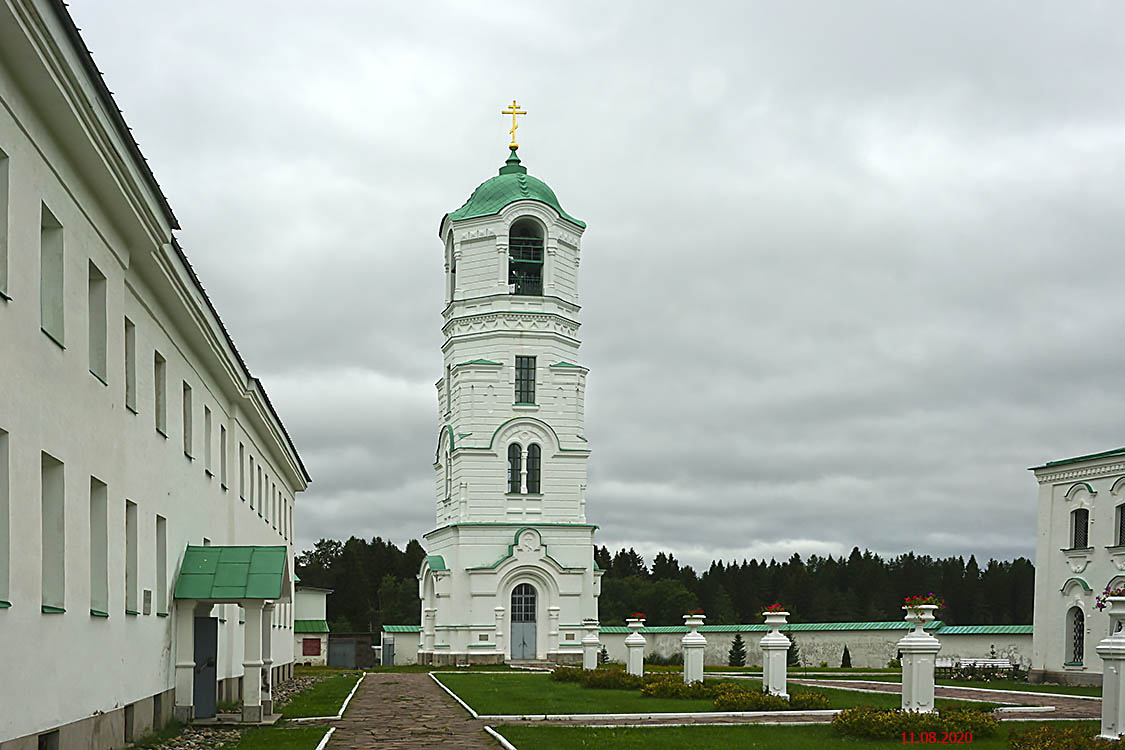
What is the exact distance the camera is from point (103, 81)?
11.8 m

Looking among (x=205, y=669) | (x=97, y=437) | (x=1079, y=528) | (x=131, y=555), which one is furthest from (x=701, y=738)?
(x=1079, y=528)

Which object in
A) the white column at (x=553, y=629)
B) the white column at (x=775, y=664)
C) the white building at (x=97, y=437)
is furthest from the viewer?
the white column at (x=553, y=629)

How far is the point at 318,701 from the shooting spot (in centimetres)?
2606

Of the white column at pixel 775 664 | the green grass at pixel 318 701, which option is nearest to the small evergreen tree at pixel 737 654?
the green grass at pixel 318 701

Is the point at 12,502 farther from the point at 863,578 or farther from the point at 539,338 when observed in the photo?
the point at 863,578

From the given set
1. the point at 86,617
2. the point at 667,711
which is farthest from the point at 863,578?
the point at 86,617

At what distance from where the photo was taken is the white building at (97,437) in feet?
35.1

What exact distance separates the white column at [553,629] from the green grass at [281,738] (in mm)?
33348

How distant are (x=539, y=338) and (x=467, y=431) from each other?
5019mm

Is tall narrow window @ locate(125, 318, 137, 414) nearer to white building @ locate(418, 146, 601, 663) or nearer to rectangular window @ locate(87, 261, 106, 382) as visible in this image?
rectangular window @ locate(87, 261, 106, 382)

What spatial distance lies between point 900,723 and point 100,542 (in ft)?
34.8

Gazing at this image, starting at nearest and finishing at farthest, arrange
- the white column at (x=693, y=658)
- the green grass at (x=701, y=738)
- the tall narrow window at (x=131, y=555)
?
the tall narrow window at (x=131, y=555) → the green grass at (x=701, y=738) → the white column at (x=693, y=658)

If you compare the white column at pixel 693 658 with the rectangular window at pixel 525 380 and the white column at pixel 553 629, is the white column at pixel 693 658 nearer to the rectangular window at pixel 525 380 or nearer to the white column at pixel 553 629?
the white column at pixel 553 629

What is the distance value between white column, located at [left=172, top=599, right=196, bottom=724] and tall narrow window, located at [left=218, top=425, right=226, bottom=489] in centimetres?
437
